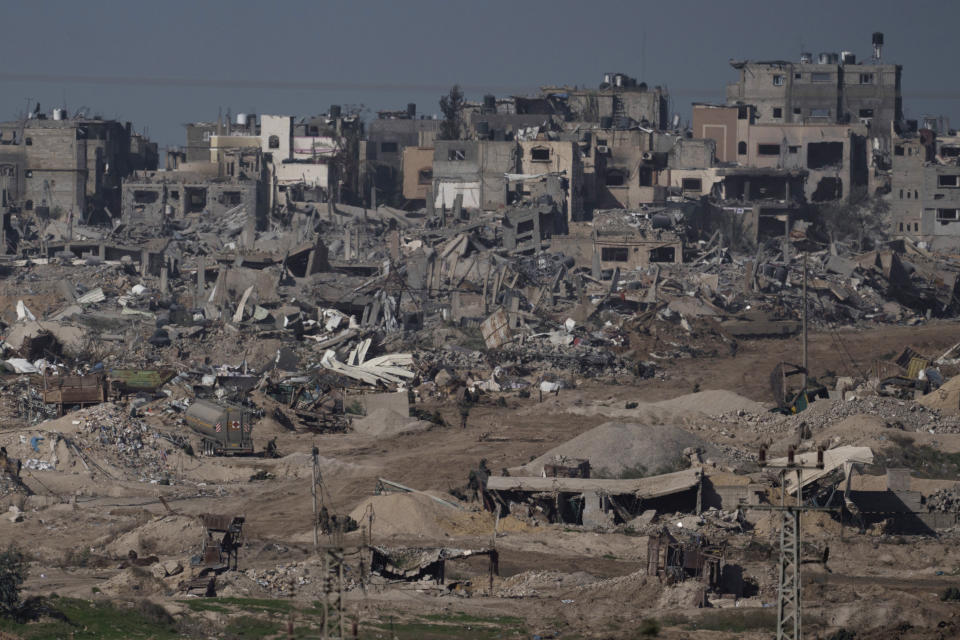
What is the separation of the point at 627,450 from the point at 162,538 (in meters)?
8.29

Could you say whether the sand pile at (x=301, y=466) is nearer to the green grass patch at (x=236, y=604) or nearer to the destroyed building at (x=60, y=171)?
the green grass patch at (x=236, y=604)

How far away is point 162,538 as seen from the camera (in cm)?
2411

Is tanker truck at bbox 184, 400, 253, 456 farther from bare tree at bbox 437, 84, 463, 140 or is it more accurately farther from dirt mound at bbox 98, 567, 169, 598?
bare tree at bbox 437, 84, 463, 140

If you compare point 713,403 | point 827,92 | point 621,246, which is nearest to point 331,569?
point 713,403

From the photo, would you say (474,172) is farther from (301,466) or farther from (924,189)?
(301,466)

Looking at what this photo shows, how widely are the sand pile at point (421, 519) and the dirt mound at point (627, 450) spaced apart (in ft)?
6.78

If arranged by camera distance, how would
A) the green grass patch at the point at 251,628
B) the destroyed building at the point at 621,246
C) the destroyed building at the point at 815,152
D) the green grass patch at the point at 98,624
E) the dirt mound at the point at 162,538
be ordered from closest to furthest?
the green grass patch at the point at 98,624, the green grass patch at the point at 251,628, the dirt mound at the point at 162,538, the destroyed building at the point at 621,246, the destroyed building at the point at 815,152

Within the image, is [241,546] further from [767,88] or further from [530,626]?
[767,88]

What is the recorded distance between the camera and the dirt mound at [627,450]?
90.1 feet

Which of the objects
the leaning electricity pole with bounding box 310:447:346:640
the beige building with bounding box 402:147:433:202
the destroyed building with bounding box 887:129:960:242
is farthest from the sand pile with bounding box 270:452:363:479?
the beige building with bounding box 402:147:433:202

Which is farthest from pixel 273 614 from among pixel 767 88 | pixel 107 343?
pixel 767 88

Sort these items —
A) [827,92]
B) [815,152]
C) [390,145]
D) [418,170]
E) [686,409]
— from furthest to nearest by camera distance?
[390,145], [827,92], [418,170], [815,152], [686,409]

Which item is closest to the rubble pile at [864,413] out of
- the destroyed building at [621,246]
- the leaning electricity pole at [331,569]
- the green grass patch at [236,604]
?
the leaning electricity pole at [331,569]

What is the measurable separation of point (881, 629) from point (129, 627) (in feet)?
30.1
